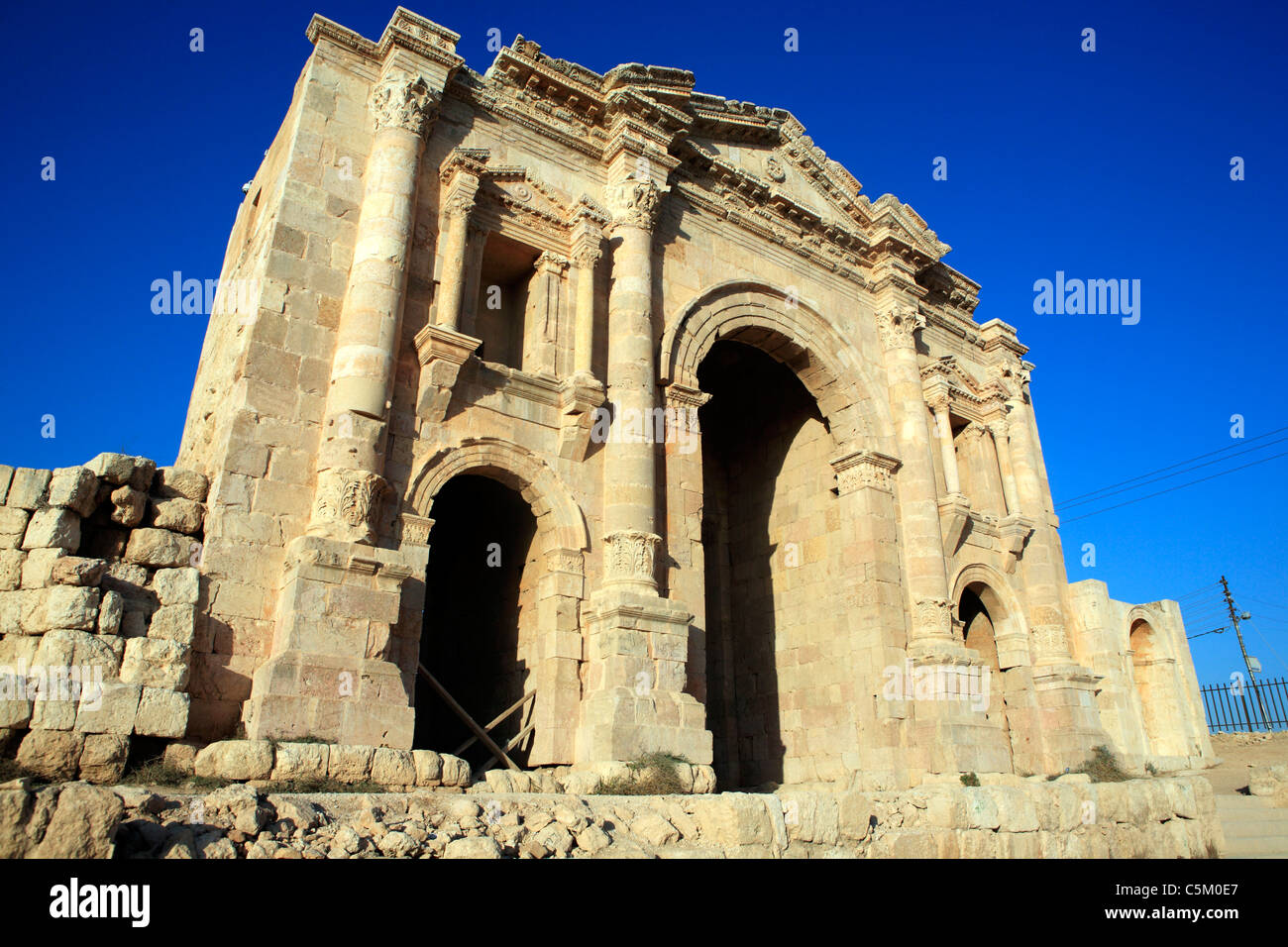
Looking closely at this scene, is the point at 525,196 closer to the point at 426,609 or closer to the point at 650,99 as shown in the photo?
the point at 650,99

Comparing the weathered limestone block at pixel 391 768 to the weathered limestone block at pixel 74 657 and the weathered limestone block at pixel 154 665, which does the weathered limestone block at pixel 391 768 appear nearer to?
the weathered limestone block at pixel 154 665

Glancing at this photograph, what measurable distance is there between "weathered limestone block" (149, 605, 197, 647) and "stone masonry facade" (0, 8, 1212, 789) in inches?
2.1

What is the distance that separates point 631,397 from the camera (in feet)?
39.6

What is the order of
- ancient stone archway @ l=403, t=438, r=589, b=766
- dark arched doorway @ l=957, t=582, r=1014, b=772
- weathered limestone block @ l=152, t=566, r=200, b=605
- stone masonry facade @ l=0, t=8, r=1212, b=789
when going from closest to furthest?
1. weathered limestone block @ l=152, t=566, r=200, b=605
2. stone masonry facade @ l=0, t=8, r=1212, b=789
3. ancient stone archway @ l=403, t=438, r=589, b=766
4. dark arched doorway @ l=957, t=582, r=1014, b=772

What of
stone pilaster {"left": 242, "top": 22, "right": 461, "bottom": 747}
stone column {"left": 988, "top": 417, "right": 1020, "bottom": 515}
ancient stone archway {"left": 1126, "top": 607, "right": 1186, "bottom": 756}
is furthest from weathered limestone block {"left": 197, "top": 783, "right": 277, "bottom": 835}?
ancient stone archway {"left": 1126, "top": 607, "right": 1186, "bottom": 756}

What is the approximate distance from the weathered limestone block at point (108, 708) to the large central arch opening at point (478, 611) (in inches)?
168

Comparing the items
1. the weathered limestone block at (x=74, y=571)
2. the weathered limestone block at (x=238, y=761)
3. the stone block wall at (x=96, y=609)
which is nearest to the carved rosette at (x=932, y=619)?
the weathered limestone block at (x=238, y=761)

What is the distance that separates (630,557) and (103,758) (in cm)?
592

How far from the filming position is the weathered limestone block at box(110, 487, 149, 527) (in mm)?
8570

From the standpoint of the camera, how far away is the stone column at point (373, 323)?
930cm

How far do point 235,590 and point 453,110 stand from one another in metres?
7.27

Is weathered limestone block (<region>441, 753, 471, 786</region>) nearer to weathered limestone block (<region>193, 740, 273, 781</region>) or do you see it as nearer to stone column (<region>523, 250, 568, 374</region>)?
weathered limestone block (<region>193, 740, 273, 781</region>)
